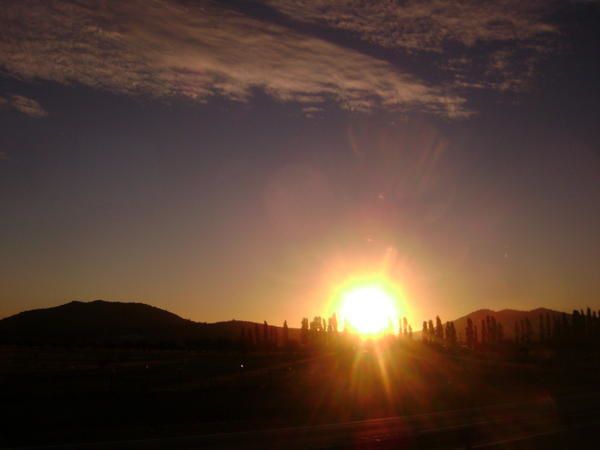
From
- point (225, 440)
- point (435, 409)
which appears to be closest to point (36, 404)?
point (225, 440)

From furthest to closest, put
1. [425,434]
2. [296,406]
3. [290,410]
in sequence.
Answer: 1. [296,406]
2. [290,410]
3. [425,434]

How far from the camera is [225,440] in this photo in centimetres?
2150

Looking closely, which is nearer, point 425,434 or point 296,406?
point 425,434

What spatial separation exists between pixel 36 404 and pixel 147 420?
234 inches

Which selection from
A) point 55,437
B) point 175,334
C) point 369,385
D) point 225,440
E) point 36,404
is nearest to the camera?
point 225,440

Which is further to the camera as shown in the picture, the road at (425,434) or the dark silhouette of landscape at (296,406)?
the dark silhouette of landscape at (296,406)

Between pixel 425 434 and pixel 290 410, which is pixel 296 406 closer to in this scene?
pixel 290 410

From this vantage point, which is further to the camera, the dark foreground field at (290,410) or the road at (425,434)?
the dark foreground field at (290,410)

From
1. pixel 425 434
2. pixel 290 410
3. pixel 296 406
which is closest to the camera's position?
pixel 425 434

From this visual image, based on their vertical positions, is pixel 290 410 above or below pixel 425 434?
above

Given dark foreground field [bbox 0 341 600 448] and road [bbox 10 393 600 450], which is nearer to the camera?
road [bbox 10 393 600 450]

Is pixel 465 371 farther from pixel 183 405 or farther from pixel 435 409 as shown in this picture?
pixel 183 405

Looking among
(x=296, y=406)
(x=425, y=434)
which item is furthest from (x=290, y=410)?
(x=425, y=434)

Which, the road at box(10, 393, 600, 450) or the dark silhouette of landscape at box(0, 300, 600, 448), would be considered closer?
the road at box(10, 393, 600, 450)
